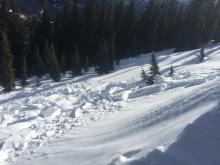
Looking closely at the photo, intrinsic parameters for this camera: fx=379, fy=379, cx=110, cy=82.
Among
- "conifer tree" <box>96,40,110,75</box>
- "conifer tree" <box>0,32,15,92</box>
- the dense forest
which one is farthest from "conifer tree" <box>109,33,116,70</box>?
"conifer tree" <box>0,32,15,92</box>

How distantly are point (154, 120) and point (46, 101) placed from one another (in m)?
12.7

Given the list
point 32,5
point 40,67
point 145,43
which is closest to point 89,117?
point 40,67

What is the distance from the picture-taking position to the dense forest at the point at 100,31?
60.5 metres

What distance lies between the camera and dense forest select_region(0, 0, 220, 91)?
60531 millimetres

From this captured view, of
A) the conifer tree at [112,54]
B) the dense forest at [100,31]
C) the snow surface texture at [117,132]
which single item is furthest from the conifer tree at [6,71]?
the snow surface texture at [117,132]

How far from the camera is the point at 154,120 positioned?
586 inches

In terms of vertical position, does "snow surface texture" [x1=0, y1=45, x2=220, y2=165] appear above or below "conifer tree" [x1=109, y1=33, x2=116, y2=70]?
above

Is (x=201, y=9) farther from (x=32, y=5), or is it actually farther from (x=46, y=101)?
(x=32, y=5)

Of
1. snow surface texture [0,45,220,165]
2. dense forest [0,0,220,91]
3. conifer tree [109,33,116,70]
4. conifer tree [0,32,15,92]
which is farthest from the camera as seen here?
dense forest [0,0,220,91]

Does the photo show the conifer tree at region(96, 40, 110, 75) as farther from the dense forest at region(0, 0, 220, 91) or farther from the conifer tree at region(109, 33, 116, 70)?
the conifer tree at region(109, 33, 116, 70)

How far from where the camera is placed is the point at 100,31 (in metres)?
64.3

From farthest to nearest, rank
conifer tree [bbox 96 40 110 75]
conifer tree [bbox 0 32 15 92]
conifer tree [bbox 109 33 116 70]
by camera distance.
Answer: conifer tree [bbox 109 33 116 70] → conifer tree [bbox 96 40 110 75] → conifer tree [bbox 0 32 15 92]

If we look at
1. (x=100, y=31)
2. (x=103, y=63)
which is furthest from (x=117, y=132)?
(x=100, y=31)

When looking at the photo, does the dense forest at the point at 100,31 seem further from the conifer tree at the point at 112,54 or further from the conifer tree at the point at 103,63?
the conifer tree at the point at 103,63
